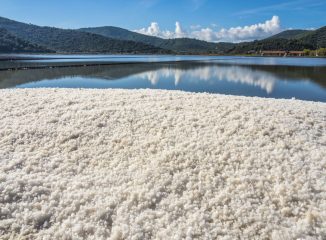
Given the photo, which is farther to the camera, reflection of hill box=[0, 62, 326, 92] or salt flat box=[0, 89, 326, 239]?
reflection of hill box=[0, 62, 326, 92]

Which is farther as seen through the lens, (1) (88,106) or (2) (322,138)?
(1) (88,106)

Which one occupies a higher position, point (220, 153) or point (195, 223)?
point (220, 153)

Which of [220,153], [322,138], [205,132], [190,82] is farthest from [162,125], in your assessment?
[190,82]

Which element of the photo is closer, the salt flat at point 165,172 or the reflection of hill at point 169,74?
the salt flat at point 165,172

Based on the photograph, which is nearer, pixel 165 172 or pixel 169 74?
pixel 165 172

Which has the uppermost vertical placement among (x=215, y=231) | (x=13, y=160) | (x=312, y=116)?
(x=312, y=116)

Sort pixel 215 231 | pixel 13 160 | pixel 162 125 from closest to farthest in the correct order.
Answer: pixel 215 231 → pixel 13 160 → pixel 162 125

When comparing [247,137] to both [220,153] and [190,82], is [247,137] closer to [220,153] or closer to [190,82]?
[220,153]

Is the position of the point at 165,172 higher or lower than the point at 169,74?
lower
